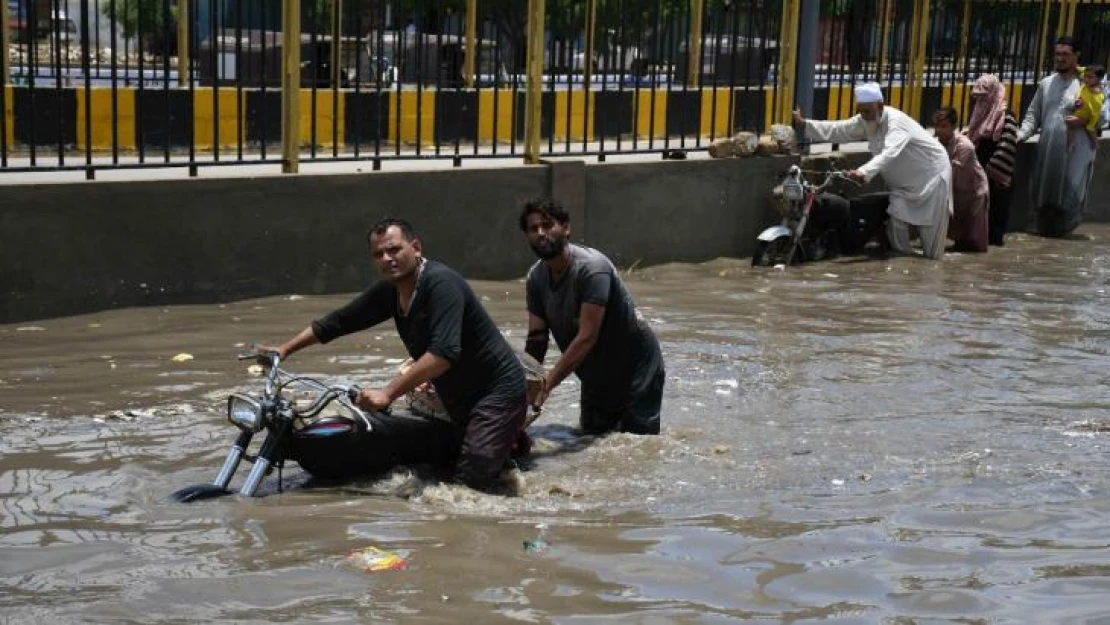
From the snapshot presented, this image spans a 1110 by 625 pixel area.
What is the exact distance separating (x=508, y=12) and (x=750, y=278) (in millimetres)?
2929

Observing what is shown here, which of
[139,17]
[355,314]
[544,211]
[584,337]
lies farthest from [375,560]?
[139,17]

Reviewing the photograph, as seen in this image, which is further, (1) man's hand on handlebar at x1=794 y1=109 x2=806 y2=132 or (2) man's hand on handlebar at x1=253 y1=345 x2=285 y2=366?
(1) man's hand on handlebar at x1=794 y1=109 x2=806 y2=132

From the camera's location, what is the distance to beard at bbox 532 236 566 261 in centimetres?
665

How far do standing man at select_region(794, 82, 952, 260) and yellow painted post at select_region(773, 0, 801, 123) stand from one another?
30 centimetres

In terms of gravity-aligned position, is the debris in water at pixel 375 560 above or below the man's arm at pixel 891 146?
below

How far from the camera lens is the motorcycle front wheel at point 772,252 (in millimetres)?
12547

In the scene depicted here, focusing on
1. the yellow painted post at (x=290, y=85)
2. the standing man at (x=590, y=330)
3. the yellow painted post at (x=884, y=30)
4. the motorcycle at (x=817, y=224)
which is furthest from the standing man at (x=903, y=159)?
the standing man at (x=590, y=330)

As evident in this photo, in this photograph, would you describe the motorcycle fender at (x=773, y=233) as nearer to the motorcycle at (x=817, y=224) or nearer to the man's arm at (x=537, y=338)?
the motorcycle at (x=817, y=224)

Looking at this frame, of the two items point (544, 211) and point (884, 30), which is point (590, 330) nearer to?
point (544, 211)

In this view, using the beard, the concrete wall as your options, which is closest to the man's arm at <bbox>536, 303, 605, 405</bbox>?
the beard

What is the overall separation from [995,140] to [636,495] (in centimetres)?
901

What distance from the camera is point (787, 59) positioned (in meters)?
13.3

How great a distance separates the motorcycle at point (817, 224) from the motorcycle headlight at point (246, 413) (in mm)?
7269

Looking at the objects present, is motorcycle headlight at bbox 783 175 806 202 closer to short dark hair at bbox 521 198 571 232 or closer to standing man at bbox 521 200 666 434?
→ standing man at bbox 521 200 666 434
